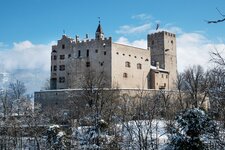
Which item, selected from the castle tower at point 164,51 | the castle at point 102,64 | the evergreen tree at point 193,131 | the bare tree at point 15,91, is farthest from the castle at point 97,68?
the evergreen tree at point 193,131

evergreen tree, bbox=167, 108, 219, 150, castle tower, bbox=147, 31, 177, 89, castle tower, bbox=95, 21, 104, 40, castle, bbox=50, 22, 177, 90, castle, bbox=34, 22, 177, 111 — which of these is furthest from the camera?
castle tower, bbox=147, 31, 177, 89

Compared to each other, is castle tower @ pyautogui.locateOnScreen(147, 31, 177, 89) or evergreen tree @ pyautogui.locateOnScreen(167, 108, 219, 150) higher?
castle tower @ pyautogui.locateOnScreen(147, 31, 177, 89)

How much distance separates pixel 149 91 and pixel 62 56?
15.7 meters

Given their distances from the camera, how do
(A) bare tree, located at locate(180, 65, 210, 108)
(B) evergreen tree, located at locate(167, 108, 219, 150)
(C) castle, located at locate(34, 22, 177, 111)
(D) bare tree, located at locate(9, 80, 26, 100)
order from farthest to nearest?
(D) bare tree, located at locate(9, 80, 26, 100) < (C) castle, located at locate(34, 22, 177, 111) < (A) bare tree, located at locate(180, 65, 210, 108) < (B) evergreen tree, located at locate(167, 108, 219, 150)

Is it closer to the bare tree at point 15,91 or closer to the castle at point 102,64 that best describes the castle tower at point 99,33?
the castle at point 102,64

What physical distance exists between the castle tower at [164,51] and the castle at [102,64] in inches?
205

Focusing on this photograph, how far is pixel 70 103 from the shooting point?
5097cm

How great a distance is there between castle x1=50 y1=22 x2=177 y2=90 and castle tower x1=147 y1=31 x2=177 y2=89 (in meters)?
5.20

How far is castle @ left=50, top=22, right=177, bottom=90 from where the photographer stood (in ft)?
191

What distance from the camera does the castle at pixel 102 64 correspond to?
191 feet

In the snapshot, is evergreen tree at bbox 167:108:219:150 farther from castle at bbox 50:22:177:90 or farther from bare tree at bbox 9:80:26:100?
bare tree at bbox 9:80:26:100

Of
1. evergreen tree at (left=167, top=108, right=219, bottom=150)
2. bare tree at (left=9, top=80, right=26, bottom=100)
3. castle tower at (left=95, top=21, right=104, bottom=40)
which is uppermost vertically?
castle tower at (left=95, top=21, right=104, bottom=40)

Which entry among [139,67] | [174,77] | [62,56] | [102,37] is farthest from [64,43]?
[174,77]

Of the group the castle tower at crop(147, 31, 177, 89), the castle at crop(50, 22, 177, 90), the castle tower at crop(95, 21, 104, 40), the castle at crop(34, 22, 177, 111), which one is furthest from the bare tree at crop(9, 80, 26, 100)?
the castle tower at crop(147, 31, 177, 89)
